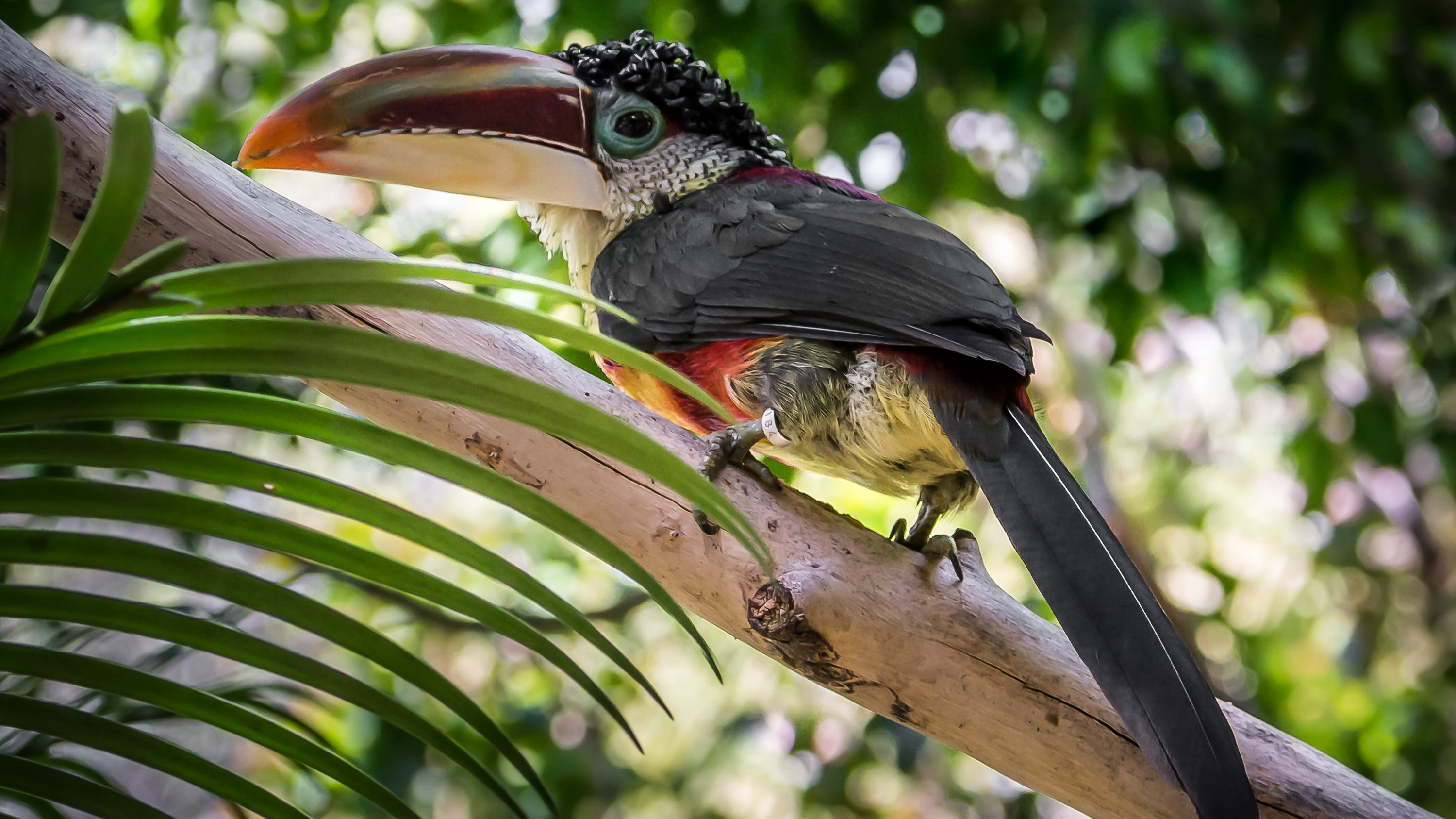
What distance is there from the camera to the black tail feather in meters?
1.14

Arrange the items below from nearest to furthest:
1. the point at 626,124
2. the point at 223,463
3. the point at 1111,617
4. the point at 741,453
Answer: the point at 223,463 < the point at 1111,617 < the point at 741,453 < the point at 626,124

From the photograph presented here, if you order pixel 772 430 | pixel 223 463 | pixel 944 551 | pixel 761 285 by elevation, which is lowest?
pixel 223 463

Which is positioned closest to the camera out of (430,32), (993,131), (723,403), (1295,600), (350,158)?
(350,158)

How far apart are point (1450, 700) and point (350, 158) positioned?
3956mm

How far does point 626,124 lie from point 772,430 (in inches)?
26.3

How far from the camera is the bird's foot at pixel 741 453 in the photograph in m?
1.46

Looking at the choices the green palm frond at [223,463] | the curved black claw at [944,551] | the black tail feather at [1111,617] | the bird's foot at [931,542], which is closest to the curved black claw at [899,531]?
the bird's foot at [931,542]

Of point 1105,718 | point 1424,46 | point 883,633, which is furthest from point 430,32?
point 1424,46

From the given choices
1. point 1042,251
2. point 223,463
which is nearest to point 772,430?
point 223,463

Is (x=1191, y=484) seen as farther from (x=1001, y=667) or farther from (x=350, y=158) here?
(x=350, y=158)

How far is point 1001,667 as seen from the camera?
1353mm

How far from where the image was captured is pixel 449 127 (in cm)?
160

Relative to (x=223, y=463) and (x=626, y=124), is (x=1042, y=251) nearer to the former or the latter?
(x=626, y=124)

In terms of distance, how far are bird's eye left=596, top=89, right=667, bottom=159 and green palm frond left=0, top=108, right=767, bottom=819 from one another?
1.23 m
